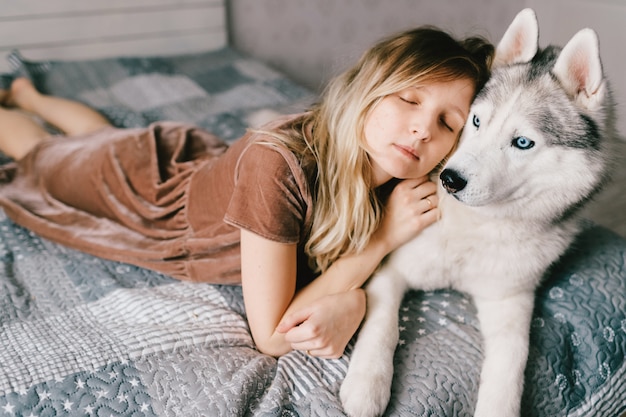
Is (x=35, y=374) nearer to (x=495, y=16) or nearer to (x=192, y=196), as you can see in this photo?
(x=192, y=196)

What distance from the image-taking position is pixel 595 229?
1566 millimetres

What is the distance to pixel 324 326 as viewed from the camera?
1099 mm

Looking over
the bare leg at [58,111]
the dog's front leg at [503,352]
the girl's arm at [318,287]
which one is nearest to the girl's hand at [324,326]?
the girl's arm at [318,287]

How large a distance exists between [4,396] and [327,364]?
2.00 feet

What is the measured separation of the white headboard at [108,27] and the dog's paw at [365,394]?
2.39 m

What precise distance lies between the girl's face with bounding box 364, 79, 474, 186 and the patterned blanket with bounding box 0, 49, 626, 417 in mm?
383

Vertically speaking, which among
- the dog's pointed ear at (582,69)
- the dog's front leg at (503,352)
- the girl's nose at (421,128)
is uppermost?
the dog's pointed ear at (582,69)

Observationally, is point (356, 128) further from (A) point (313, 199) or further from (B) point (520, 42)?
(B) point (520, 42)

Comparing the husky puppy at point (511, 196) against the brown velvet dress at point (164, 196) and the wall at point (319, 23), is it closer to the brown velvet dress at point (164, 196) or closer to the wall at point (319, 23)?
the brown velvet dress at point (164, 196)

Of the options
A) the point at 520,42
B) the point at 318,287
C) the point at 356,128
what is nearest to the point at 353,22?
the point at 520,42

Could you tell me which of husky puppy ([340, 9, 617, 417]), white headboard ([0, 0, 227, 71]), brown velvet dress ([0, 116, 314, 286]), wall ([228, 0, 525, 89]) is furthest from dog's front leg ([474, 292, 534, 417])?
white headboard ([0, 0, 227, 71])

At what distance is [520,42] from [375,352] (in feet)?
2.46

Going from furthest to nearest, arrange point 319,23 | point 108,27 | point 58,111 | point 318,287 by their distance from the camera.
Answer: point 319,23, point 108,27, point 58,111, point 318,287

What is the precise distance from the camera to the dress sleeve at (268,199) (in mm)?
1113
